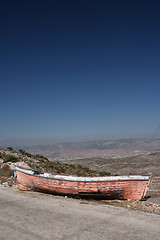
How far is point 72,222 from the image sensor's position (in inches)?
359

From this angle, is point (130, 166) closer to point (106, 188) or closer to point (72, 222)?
point (106, 188)

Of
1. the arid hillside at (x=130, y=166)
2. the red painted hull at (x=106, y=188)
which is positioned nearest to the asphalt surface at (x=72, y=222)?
the red painted hull at (x=106, y=188)

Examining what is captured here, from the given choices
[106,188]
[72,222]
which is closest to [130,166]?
[106,188]

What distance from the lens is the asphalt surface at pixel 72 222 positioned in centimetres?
780

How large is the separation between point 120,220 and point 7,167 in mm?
17861

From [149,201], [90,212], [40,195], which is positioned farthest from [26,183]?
[149,201]

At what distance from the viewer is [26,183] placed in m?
16.3

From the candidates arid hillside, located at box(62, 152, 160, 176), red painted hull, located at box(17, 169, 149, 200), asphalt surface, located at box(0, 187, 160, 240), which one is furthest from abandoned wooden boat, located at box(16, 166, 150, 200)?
arid hillside, located at box(62, 152, 160, 176)

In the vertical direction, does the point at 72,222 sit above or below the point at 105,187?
below

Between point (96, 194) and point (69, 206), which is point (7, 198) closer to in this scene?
point (69, 206)

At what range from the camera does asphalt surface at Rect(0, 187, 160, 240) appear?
780cm

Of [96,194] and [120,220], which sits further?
[96,194]

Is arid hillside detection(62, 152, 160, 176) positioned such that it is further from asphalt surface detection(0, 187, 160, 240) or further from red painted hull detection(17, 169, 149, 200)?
asphalt surface detection(0, 187, 160, 240)

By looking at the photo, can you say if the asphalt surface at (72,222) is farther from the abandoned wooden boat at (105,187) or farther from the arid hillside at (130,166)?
the arid hillside at (130,166)
